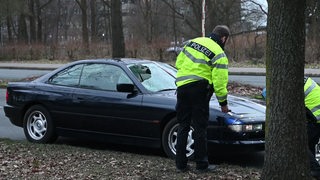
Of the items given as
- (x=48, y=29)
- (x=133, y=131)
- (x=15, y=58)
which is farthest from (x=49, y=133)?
(x=48, y=29)

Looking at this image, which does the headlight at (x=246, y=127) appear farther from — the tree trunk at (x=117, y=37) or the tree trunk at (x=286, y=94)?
the tree trunk at (x=117, y=37)

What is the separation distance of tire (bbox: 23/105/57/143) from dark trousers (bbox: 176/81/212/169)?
8.90 ft

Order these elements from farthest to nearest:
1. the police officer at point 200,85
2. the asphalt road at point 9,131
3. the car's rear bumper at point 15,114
Result: 1. the asphalt road at point 9,131
2. the car's rear bumper at point 15,114
3. the police officer at point 200,85

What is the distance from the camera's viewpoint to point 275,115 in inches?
185

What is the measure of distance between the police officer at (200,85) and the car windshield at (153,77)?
1.41 metres

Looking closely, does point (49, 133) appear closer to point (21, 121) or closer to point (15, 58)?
point (21, 121)

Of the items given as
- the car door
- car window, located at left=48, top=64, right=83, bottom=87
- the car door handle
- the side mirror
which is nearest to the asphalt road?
car window, located at left=48, top=64, right=83, bottom=87

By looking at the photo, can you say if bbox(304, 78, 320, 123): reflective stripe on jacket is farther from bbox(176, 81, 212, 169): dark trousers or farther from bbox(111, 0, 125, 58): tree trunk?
bbox(111, 0, 125, 58): tree trunk

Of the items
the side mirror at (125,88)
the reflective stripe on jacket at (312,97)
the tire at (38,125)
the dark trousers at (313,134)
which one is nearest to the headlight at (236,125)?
the dark trousers at (313,134)

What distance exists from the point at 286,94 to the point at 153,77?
3.32m

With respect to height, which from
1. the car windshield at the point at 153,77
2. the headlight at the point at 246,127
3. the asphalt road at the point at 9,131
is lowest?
the asphalt road at the point at 9,131

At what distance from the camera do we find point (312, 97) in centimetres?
578

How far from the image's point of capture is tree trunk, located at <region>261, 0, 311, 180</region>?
452 cm

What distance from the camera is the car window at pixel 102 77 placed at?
764cm
